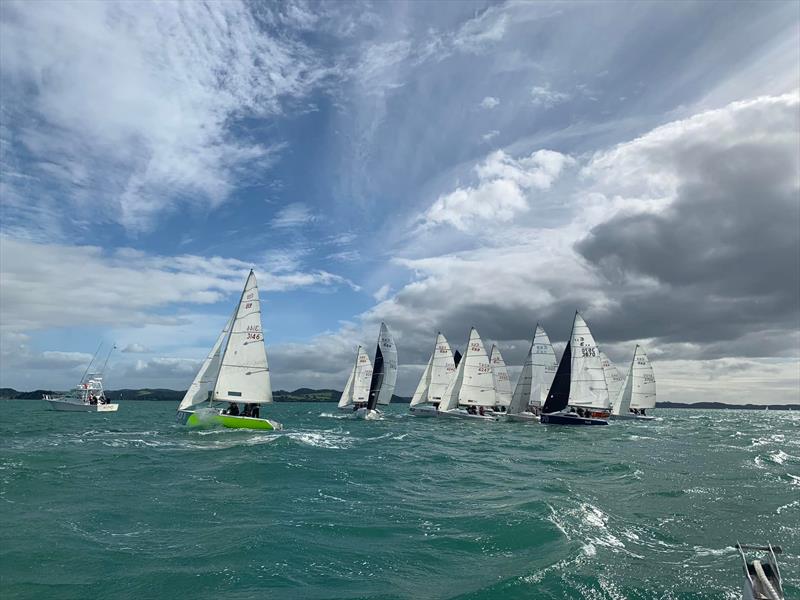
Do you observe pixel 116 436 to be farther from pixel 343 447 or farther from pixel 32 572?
pixel 32 572

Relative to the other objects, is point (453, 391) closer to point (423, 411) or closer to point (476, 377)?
point (476, 377)

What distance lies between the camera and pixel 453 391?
210 feet

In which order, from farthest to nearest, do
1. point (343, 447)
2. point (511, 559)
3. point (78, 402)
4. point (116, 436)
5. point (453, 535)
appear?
point (78, 402) → point (116, 436) → point (343, 447) → point (453, 535) → point (511, 559)

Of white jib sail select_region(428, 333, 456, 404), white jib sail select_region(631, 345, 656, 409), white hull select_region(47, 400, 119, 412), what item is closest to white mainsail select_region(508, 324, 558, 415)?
white jib sail select_region(428, 333, 456, 404)

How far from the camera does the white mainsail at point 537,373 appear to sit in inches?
2542

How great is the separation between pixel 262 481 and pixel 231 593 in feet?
35.0

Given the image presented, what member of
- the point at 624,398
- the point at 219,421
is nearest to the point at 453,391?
the point at 219,421

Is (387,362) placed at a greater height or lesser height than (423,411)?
greater

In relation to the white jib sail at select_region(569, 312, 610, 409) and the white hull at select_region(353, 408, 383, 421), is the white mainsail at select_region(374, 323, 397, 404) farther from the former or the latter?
the white jib sail at select_region(569, 312, 610, 409)

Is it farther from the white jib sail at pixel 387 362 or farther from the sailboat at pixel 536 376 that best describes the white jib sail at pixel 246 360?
the sailboat at pixel 536 376

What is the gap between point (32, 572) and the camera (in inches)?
397

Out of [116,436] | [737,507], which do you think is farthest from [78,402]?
[737,507]

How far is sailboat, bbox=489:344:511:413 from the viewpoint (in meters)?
74.4

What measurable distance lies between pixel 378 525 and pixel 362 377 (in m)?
56.4
